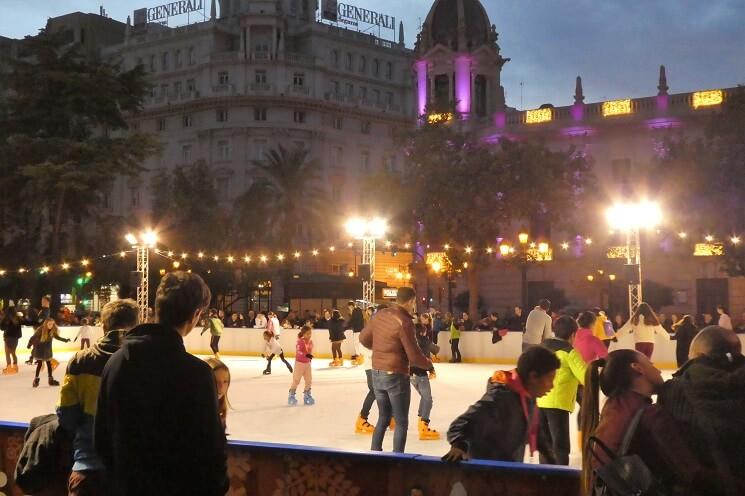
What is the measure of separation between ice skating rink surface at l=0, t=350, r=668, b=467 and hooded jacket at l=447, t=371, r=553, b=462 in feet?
13.0

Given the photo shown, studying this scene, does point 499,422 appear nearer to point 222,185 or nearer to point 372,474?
point 372,474

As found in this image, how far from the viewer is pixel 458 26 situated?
5431cm

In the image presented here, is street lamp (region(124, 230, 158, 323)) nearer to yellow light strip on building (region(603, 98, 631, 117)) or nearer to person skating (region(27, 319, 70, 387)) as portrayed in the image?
person skating (region(27, 319, 70, 387))

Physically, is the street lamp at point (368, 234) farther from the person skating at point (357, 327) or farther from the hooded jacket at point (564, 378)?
the hooded jacket at point (564, 378)

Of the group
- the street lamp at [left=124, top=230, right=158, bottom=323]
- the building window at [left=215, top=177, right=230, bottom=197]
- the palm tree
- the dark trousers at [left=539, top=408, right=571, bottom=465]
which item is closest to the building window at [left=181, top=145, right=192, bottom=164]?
the building window at [left=215, top=177, right=230, bottom=197]

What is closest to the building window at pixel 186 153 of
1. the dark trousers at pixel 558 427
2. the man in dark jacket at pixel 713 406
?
the dark trousers at pixel 558 427

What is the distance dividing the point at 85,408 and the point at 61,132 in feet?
124

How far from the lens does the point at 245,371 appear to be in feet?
76.0

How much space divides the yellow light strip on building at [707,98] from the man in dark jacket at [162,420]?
4451 cm

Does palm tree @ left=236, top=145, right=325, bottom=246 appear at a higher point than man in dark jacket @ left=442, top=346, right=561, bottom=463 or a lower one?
higher

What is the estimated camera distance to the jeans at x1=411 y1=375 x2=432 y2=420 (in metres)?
11.1

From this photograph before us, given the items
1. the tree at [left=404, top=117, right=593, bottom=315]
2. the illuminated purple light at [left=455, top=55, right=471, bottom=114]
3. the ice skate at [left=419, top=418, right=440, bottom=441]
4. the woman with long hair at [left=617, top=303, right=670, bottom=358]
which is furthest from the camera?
the illuminated purple light at [left=455, top=55, right=471, bottom=114]

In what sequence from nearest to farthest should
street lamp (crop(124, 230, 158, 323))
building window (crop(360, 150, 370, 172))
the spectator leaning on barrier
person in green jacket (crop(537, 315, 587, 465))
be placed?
the spectator leaning on barrier
person in green jacket (crop(537, 315, 587, 465))
street lamp (crop(124, 230, 158, 323))
building window (crop(360, 150, 370, 172))

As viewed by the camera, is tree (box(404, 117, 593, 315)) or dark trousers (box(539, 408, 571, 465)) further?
tree (box(404, 117, 593, 315))
